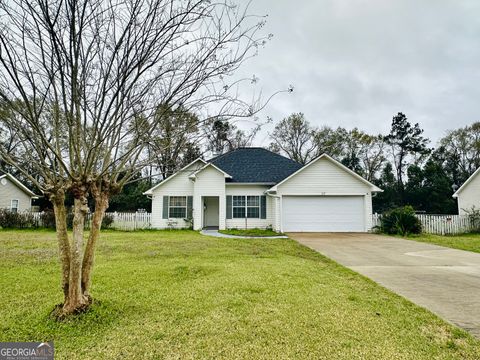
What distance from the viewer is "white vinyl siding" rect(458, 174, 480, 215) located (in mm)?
18844

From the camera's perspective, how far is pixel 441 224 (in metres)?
15.6

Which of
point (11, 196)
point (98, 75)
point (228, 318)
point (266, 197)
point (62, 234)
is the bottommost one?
point (228, 318)

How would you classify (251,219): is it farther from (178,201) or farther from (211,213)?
(178,201)

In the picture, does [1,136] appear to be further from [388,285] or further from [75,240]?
[388,285]

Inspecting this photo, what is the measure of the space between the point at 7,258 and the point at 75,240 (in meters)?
6.33

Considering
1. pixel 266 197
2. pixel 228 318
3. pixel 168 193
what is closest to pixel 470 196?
pixel 266 197

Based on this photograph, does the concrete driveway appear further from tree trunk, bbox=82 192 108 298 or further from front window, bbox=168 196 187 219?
front window, bbox=168 196 187 219

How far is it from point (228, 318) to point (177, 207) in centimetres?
1491

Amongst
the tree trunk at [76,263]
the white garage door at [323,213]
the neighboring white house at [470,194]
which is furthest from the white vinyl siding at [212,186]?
the neighboring white house at [470,194]

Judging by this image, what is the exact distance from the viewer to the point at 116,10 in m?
3.38

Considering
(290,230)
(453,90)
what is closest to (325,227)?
(290,230)

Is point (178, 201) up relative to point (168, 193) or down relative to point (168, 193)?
down

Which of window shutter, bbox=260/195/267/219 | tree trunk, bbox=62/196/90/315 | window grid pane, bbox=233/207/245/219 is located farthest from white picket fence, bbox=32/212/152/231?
tree trunk, bbox=62/196/90/315
